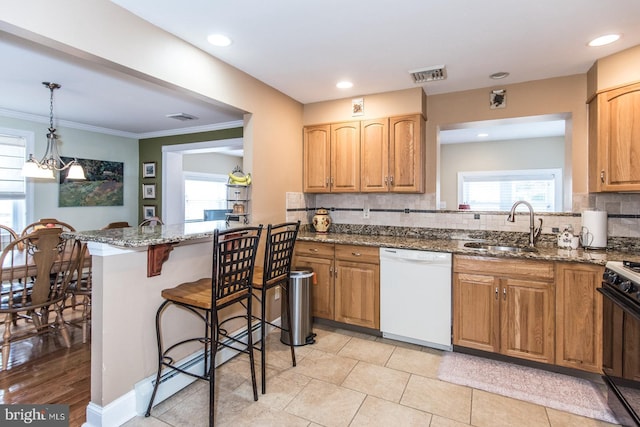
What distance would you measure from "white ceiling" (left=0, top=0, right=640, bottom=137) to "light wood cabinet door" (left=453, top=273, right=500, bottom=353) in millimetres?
1801

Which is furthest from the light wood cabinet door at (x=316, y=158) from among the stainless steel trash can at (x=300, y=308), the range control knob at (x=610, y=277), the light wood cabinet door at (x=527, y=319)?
the range control knob at (x=610, y=277)

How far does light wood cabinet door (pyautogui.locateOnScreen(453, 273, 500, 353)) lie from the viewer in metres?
2.59

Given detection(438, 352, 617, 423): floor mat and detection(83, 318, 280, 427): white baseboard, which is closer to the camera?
detection(83, 318, 280, 427): white baseboard

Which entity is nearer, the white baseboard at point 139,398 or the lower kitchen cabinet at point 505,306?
the white baseboard at point 139,398

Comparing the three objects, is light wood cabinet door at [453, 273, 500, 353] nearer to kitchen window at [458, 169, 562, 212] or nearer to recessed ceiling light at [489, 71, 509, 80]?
recessed ceiling light at [489, 71, 509, 80]

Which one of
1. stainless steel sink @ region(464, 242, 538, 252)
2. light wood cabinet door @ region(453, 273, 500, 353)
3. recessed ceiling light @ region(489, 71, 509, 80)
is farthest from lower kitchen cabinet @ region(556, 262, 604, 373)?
recessed ceiling light @ region(489, 71, 509, 80)

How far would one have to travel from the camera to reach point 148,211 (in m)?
5.50

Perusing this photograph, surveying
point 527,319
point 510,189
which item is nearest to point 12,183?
point 527,319

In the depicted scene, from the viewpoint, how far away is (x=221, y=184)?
7.45 metres

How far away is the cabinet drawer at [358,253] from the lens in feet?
9.95

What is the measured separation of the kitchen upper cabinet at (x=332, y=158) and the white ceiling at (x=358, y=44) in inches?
16.1

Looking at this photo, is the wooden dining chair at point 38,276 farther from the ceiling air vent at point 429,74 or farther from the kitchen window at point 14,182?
the ceiling air vent at point 429,74

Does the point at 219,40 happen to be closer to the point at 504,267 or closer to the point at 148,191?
the point at 504,267

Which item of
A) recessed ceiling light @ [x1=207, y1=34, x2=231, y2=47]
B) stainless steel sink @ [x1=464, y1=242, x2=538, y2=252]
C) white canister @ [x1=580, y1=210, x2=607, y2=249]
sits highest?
recessed ceiling light @ [x1=207, y1=34, x2=231, y2=47]
